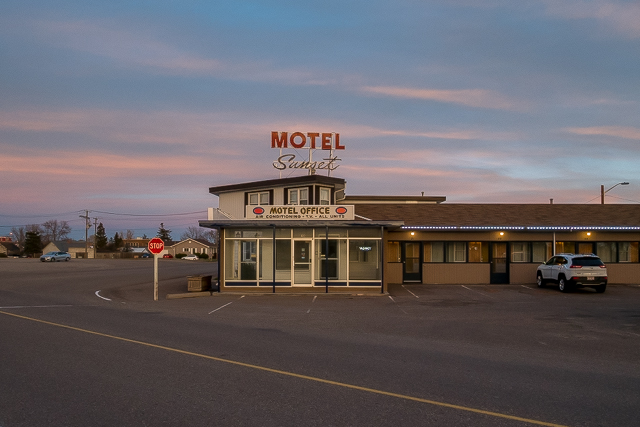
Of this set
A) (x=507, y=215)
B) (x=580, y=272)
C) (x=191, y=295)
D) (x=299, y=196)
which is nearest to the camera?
(x=191, y=295)

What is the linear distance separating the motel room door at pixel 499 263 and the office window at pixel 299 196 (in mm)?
10647

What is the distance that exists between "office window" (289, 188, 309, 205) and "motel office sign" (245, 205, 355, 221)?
5.01 m

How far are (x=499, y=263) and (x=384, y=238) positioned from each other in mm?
7758

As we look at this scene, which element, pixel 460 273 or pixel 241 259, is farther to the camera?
pixel 460 273

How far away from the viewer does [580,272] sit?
24625 mm

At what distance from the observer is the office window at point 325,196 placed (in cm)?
3120

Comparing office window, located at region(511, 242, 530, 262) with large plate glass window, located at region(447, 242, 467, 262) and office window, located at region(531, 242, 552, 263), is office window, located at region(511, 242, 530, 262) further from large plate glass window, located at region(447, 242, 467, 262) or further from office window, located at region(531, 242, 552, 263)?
large plate glass window, located at region(447, 242, 467, 262)

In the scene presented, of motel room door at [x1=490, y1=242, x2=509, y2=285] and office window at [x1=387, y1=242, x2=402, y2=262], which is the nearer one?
motel room door at [x1=490, y1=242, x2=509, y2=285]

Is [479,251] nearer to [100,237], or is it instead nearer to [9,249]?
[100,237]

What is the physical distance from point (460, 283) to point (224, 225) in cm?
1348

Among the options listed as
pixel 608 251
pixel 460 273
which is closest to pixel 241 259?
pixel 460 273

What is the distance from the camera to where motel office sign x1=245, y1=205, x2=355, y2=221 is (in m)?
25.7

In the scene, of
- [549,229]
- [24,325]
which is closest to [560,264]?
[549,229]

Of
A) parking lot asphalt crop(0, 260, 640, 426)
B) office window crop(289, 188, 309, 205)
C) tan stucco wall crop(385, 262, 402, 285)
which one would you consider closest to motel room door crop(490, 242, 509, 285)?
tan stucco wall crop(385, 262, 402, 285)
